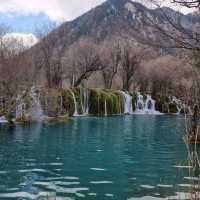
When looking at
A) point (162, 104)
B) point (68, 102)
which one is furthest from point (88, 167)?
point (162, 104)

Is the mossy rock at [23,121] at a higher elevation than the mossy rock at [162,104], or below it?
below

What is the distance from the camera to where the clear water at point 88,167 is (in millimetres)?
11211

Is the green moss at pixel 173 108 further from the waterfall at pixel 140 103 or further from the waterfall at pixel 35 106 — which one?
the waterfall at pixel 35 106

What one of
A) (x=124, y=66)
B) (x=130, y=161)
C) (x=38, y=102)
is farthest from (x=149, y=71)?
(x=130, y=161)

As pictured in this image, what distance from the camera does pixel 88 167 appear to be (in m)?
14.9

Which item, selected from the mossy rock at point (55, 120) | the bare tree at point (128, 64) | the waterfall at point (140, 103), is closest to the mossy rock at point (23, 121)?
the mossy rock at point (55, 120)

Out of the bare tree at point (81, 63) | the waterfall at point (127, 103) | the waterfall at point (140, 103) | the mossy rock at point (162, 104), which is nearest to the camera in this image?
the waterfall at point (127, 103)

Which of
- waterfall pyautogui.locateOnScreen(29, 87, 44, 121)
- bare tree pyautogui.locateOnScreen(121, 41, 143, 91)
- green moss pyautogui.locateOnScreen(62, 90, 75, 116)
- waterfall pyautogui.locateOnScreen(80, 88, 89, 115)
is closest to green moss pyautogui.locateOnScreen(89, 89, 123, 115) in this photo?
waterfall pyautogui.locateOnScreen(80, 88, 89, 115)

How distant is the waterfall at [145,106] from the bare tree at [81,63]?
687 centimetres

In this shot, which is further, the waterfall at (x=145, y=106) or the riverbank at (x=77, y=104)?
the waterfall at (x=145, y=106)

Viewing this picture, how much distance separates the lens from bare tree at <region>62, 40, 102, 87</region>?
61375 mm

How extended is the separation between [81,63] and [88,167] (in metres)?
48.0

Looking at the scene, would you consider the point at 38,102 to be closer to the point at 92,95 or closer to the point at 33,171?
the point at 92,95

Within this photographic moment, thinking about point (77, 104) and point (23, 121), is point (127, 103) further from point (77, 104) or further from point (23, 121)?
point (23, 121)
